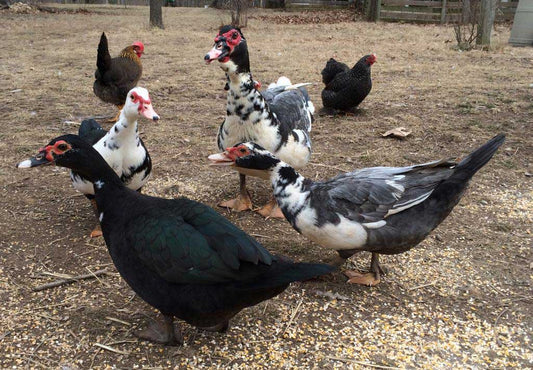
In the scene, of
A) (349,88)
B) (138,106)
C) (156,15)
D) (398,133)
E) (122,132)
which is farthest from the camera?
(156,15)

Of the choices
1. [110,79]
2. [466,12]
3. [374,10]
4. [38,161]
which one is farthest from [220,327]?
[374,10]

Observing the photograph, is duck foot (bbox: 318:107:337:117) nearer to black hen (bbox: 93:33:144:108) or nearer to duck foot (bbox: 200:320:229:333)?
black hen (bbox: 93:33:144:108)

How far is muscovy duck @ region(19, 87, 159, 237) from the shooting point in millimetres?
3186

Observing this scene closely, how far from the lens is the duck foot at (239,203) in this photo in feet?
13.2

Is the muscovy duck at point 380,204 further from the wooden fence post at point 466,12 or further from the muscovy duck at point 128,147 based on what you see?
the wooden fence post at point 466,12

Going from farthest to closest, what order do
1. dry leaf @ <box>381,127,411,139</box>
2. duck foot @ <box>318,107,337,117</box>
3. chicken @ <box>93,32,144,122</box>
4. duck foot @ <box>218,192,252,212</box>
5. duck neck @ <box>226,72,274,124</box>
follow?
duck foot @ <box>318,107,337,117</box> < chicken @ <box>93,32,144,122</box> < dry leaf @ <box>381,127,411,139</box> < duck foot @ <box>218,192,252,212</box> < duck neck @ <box>226,72,274,124</box>

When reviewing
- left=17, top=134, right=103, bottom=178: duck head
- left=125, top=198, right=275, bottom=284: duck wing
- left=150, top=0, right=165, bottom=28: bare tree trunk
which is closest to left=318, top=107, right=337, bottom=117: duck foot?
left=17, top=134, right=103, bottom=178: duck head

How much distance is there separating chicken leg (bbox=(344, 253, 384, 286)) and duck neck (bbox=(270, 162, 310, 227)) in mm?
564

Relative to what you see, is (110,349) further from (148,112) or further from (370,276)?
(370,276)

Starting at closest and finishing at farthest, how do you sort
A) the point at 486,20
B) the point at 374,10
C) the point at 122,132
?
the point at 122,132 < the point at 486,20 < the point at 374,10

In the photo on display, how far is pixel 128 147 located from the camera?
3.34m

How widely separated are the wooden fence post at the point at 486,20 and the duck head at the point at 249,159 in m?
9.75

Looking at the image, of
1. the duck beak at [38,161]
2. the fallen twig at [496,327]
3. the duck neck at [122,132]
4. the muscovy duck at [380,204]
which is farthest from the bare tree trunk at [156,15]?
the fallen twig at [496,327]

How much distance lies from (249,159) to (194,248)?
1.01m
